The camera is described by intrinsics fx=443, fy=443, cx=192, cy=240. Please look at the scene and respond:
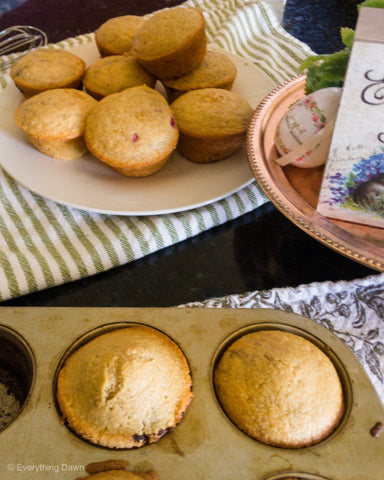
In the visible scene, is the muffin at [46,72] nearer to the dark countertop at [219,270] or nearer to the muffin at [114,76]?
the muffin at [114,76]

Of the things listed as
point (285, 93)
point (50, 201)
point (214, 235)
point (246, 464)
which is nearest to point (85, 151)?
point (50, 201)

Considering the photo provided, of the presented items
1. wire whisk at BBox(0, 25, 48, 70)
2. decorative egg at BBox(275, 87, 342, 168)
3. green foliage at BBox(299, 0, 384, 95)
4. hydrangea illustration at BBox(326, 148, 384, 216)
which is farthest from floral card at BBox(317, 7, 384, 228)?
wire whisk at BBox(0, 25, 48, 70)

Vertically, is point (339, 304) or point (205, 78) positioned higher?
point (205, 78)

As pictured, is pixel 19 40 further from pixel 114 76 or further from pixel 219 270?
pixel 219 270

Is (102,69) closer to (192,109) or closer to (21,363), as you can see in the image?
(192,109)

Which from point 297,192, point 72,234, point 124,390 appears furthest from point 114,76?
point 124,390

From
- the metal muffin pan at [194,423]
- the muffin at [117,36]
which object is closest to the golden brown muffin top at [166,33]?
the muffin at [117,36]
